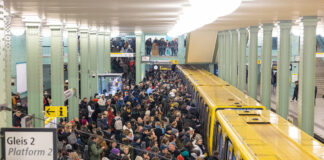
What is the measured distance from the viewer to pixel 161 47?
3666 centimetres

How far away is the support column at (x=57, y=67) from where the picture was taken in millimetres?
15805

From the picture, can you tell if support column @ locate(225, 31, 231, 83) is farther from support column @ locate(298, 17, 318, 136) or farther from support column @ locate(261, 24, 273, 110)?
support column @ locate(298, 17, 318, 136)

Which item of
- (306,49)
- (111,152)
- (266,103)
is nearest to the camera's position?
(111,152)

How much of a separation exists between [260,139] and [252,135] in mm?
392

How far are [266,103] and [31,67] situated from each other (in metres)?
8.72

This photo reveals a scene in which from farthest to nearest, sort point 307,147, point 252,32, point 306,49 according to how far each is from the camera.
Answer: point 252,32 < point 306,49 < point 307,147

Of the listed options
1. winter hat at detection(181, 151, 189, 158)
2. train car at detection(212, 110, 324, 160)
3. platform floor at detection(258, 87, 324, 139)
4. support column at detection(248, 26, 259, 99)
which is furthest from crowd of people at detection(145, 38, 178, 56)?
winter hat at detection(181, 151, 189, 158)

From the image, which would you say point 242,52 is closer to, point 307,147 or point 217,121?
point 217,121

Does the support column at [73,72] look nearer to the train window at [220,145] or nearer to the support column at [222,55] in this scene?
the train window at [220,145]

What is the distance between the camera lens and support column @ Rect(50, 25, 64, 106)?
15.8m

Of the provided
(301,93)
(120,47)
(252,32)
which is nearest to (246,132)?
(301,93)

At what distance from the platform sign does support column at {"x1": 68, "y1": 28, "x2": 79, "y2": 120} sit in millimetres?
12807

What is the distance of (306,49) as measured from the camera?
12.9m

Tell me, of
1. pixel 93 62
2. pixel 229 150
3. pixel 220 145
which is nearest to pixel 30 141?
pixel 229 150
